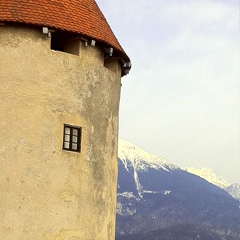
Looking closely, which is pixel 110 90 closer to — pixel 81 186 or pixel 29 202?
pixel 81 186

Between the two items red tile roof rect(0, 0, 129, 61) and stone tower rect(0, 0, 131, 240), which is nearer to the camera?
stone tower rect(0, 0, 131, 240)

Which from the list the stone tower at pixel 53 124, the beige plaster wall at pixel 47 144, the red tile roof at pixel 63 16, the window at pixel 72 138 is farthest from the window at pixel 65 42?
the window at pixel 72 138

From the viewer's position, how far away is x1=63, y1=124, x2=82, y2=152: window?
17.2 m

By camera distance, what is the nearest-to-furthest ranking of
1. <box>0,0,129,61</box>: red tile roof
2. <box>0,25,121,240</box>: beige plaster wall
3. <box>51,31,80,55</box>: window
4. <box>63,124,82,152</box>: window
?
<box>0,25,121,240</box>: beige plaster wall, <box>0,0,129,61</box>: red tile roof, <box>63,124,82,152</box>: window, <box>51,31,80,55</box>: window

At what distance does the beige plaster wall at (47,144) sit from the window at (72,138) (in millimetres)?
142

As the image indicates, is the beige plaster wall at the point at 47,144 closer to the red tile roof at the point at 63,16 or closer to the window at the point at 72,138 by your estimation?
the window at the point at 72,138

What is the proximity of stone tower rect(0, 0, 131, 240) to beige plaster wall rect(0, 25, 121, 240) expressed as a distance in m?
0.03

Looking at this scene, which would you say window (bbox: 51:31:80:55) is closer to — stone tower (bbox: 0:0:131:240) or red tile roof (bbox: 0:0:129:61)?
stone tower (bbox: 0:0:131:240)

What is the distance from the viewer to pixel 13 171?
16.3m

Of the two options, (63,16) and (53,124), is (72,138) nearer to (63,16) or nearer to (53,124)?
(53,124)

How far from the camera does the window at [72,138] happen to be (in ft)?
56.3

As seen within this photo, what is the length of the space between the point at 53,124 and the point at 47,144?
579 mm

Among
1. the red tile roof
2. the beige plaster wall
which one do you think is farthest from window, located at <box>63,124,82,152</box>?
the red tile roof

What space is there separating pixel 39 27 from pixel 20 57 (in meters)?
0.98
